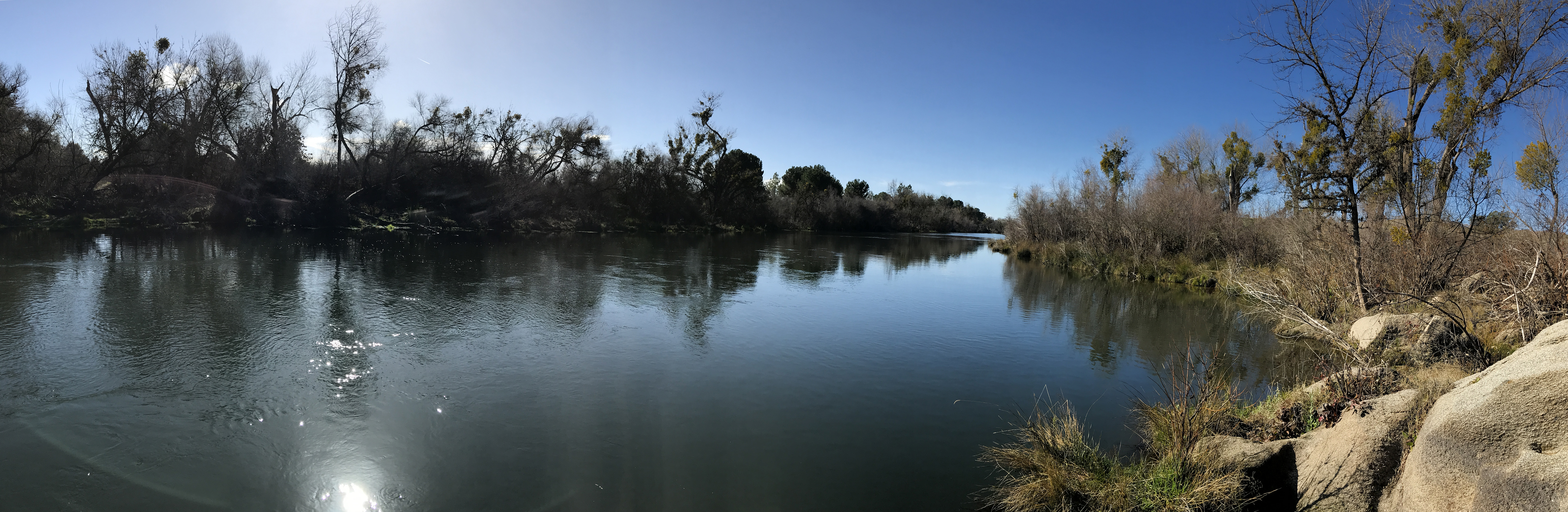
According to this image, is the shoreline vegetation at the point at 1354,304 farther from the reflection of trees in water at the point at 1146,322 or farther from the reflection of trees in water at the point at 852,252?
the reflection of trees in water at the point at 852,252

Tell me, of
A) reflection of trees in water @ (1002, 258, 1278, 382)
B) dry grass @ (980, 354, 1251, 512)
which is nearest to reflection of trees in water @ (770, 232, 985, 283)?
reflection of trees in water @ (1002, 258, 1278, 382)

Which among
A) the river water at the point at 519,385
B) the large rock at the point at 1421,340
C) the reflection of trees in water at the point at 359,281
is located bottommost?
the river water at the point at 519,385

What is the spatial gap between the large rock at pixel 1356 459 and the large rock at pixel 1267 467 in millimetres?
57

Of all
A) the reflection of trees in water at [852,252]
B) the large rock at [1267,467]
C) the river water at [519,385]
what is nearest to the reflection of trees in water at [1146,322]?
the river water at [519,385]

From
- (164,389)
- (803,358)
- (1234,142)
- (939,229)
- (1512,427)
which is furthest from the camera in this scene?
(939,229)

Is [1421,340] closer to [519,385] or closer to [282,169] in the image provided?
[519,385]

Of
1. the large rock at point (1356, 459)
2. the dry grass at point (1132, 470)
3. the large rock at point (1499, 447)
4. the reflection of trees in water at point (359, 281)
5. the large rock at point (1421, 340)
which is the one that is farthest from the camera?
the reflection of trees in water at point (359, 281)

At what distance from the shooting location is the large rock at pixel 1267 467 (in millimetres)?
4438

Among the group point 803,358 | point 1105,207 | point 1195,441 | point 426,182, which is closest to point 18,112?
point 426,182

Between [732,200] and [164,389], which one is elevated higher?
[732,200]

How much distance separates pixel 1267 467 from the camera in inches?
179

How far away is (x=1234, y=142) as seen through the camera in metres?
37.1

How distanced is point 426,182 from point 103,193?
13.5 m

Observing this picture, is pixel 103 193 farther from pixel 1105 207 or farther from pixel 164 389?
pixel 1105 207
